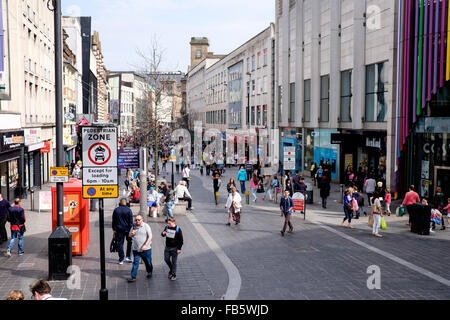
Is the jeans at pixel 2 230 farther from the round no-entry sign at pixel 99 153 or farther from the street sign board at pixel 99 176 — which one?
the round no-entry sign at pixel 99 153

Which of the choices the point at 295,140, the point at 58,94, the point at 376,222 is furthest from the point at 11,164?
the point at 295,140

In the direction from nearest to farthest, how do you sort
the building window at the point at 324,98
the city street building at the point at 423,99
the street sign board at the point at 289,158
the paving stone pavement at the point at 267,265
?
the paving stone pavement at the point at 267,265
the city street building at the point at 423,99
the street sign board at the point at 289,158
the building window at the point at 324,98

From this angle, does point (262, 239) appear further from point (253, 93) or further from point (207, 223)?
point (253, 93)

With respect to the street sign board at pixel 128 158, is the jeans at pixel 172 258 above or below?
below

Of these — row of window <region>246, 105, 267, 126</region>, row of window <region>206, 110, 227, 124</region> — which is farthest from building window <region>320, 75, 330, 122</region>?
row of window <region>206, 110, 227, 124</region>

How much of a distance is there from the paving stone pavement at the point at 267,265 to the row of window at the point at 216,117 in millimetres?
54209

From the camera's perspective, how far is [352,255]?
14.1 m

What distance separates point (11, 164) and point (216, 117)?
56224 mm

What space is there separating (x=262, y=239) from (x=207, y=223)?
3754 millimetres

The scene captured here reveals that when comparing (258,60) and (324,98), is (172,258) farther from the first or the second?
(258,60)

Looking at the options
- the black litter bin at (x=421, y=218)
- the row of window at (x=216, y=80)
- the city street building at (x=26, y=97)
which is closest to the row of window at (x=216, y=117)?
the row of window at (x=216, y=80)

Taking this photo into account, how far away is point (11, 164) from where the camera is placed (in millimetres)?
25047

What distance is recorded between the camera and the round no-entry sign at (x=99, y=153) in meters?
9.52

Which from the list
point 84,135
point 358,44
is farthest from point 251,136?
point 84,135
